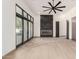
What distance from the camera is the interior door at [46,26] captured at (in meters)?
16.2

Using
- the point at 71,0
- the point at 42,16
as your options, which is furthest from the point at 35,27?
the point at 71,0

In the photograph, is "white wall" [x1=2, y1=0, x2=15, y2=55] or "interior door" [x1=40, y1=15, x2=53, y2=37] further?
"interior door" [x1=40, y1=15, x2=53, y2=37]

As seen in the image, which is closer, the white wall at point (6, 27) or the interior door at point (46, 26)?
the white wall at point (6, 27)

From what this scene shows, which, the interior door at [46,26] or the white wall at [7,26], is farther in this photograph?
the interior door at [46,26]

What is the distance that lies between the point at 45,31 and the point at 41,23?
1360mm

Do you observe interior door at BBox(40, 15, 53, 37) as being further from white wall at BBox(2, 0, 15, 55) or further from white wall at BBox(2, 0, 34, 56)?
white wall at BBox(2, 0, 15, 55)

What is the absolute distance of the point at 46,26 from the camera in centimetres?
1622

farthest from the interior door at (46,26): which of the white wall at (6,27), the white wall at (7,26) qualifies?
the white wall at (6,27)

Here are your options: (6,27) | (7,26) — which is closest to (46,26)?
(7,26)

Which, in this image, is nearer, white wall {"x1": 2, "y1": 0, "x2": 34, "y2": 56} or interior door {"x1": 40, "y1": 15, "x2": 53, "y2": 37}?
white wall {"x1": 2, "y1": 0, "x2": 34, "y2": 56}

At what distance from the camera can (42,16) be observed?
16328 mm

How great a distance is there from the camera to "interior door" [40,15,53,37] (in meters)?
16.2

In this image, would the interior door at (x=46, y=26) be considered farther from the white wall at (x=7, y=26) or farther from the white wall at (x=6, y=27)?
the white wall at (x=6, y=27)

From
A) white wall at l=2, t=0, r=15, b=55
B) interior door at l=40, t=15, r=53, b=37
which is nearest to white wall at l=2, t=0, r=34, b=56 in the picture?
white wall at l=2, t=0, r=15, b=55
